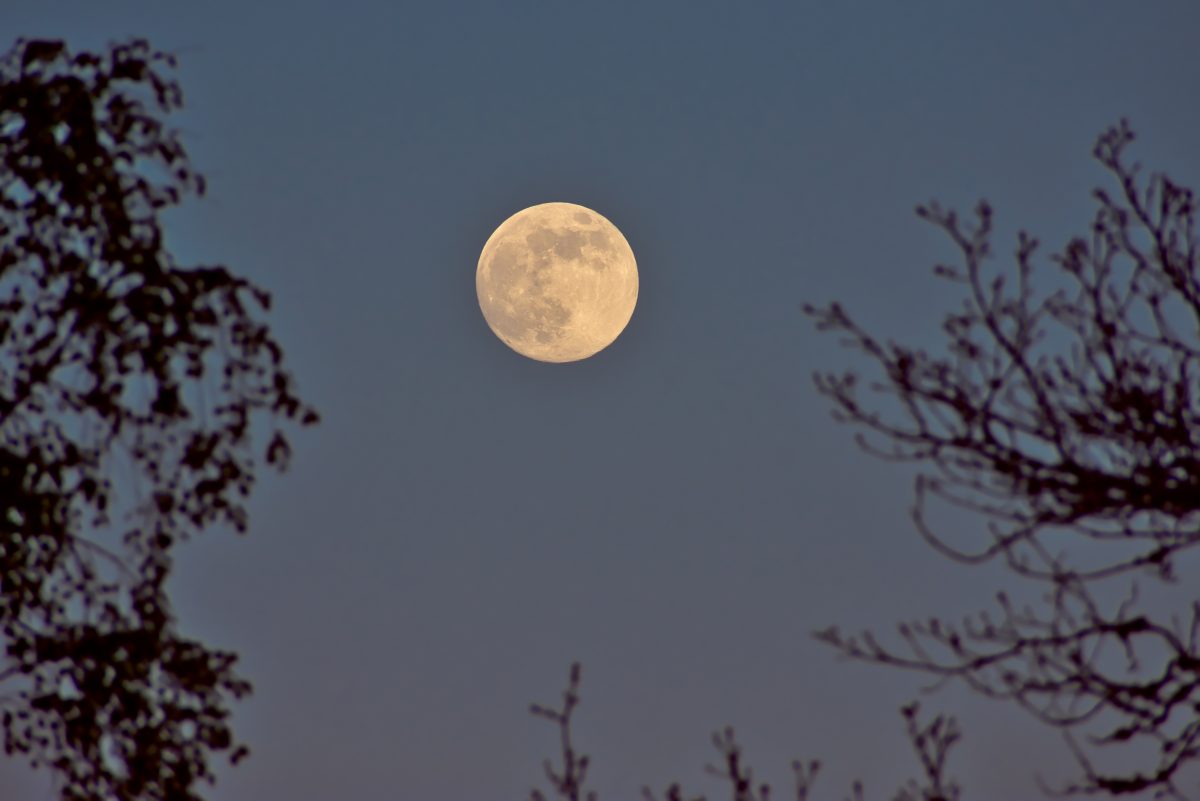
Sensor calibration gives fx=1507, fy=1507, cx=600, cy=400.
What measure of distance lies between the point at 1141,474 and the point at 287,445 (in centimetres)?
580

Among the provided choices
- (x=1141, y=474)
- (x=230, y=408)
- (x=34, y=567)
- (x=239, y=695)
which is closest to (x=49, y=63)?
(x=230, y=408)

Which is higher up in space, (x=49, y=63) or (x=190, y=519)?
(x=49, y=63)

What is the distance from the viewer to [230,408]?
1042 centimetres

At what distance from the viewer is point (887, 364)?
8133 millimetres

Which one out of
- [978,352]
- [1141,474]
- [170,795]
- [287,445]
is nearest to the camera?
[1141,474]

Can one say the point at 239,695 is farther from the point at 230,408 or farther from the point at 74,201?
the point at 74,201

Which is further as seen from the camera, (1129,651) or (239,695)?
(239,695)

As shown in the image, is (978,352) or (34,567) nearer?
(978,352)

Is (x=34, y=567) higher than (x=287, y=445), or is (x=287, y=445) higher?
(x=287, y=445)

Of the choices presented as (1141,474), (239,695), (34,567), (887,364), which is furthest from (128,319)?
(1141,474)

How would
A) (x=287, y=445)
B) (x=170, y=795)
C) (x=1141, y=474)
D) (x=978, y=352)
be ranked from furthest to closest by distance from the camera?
(x=287, y=445) < (x=170, y=795) < (x=978, y=352) < (x=1141, y=474)

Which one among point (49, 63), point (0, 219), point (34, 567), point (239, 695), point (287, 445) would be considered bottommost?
point (239, 695)

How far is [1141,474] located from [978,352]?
112 cm

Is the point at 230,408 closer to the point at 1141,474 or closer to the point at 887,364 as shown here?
the point at 887,364
